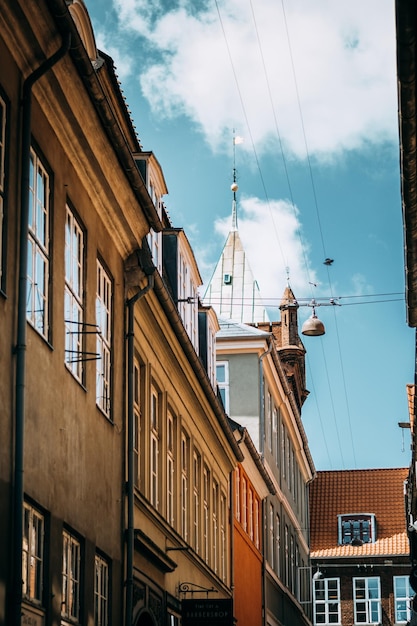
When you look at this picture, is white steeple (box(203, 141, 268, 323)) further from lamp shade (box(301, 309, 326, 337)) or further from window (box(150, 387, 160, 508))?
window (box(150, 387, 160, 508))

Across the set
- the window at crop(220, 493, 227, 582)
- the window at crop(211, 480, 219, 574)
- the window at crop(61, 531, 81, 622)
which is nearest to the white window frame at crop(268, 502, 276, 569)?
the window at crop(220, 493, 227, 582)

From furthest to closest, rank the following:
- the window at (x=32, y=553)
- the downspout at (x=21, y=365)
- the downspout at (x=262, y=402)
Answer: the downspout at (x=262, y=402) < the window at (x=32, y=553) < the downspout at (x=21, y=365)

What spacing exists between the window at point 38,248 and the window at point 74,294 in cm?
92

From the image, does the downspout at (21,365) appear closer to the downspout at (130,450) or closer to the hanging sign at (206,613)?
the downspout at (130,450)

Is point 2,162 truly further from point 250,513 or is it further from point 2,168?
point 250,513

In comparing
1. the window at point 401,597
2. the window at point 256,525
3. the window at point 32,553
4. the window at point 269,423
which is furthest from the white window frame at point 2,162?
the window at point 401,597

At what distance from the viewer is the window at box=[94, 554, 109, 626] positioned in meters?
15.5

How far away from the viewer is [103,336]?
16.5m

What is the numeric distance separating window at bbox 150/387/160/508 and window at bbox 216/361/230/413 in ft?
Answer: 61.0

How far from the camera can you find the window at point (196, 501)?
2527 cm

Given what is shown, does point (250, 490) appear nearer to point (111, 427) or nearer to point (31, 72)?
point (111, 427)

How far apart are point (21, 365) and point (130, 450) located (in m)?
5.88

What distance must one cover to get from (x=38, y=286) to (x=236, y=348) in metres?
27.0

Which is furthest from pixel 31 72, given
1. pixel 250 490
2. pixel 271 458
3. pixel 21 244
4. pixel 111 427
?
pixel 271 458
